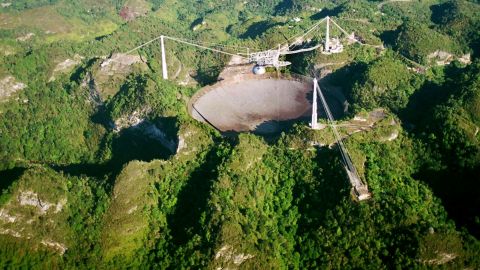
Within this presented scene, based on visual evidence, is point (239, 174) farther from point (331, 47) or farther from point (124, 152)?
point (331, 47)

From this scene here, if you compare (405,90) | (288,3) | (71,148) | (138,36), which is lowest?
(288,3)

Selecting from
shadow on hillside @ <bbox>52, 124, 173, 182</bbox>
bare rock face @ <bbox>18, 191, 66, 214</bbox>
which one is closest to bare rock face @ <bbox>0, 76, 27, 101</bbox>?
shadow on hillside @ <bbox>52, 124, 173, 182</bbox>

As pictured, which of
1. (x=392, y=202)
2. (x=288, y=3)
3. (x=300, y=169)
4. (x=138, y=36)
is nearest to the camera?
(x=392, y=202)

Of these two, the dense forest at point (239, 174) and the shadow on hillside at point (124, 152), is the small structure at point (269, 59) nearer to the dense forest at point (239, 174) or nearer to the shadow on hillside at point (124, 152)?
the dense forest at point (239, 174)

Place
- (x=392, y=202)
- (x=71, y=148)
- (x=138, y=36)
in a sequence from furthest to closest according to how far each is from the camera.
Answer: (x=138, y=36), (x=71, y=148), (x=392, y=202)

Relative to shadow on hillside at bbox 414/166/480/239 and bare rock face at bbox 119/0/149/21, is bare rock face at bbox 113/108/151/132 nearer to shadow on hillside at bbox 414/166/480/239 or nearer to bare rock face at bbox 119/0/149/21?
shadow on hillside at bbox 414/166/480/239

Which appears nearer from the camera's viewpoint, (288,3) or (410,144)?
(410,144)

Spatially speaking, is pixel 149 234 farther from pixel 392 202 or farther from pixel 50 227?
pixel 392 202

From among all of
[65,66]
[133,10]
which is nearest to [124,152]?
[65,66]

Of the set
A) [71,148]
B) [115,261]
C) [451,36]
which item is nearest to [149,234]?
[115,261]
